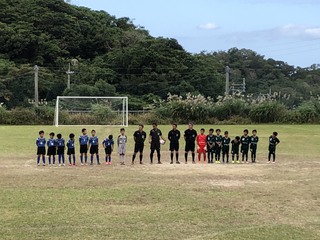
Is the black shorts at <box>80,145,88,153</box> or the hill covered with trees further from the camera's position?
the hill covered with trees

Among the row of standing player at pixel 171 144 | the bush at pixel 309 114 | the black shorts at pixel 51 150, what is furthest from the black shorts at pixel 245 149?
the bush at pixel 309 114

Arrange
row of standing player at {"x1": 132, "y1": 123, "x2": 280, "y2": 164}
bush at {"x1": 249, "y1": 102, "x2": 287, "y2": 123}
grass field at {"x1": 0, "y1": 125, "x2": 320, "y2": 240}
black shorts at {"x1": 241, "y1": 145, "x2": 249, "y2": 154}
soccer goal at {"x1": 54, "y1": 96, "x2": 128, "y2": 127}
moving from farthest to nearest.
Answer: bush at {"x1": 249, "y1": 102, "x2": 287, "y2": 123}, soccer goal at {"x1": 54, "y1": 96, "x2": 128, "y2": 127}, black shorts at {"x1": 241, "y1": 145, "x2": 249, "y2": 154}, row of standing player at {"x1": 132, "y1": 123, "x2": 280, "y2": 164}, grass field at {"x1": 0, "y1": 125, "x2": 320, "y2": 240}

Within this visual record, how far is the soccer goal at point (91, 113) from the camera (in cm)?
3950

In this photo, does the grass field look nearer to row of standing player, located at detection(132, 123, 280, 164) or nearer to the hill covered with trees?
row of standing player, located at detection(132, 123, 280, 164)

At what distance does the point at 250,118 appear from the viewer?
41469 mm

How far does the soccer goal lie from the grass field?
22.3 metres

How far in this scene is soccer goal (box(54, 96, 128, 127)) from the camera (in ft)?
130

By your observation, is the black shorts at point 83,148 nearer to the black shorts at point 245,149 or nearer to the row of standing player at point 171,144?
the row of standing player at point 171,144

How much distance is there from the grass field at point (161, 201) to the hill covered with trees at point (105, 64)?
137ft

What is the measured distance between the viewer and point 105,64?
7012 centimetres

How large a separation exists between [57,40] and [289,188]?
221ft

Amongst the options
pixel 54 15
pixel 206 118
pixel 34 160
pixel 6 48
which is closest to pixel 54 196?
pixel 34 160

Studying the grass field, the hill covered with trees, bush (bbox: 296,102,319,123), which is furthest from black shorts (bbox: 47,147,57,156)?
the hill covered with trees

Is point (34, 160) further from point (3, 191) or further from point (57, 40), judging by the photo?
point (57, 40)
